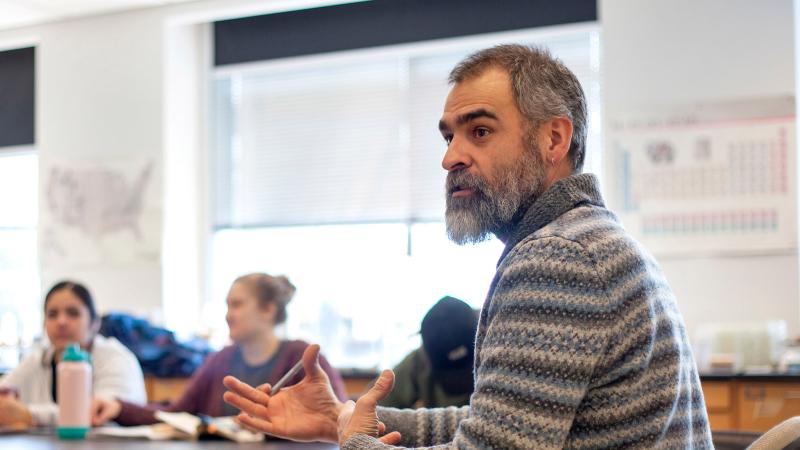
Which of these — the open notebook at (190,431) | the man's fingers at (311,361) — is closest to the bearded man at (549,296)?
the man's fingers at (311,361)

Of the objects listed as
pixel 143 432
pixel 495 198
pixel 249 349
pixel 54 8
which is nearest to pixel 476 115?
pixel 495 198

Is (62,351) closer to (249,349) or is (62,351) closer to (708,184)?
(249,349)

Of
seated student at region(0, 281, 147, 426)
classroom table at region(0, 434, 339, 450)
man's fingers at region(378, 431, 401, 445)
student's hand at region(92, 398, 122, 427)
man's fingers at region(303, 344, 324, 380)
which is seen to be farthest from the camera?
seated student at region(0, 281, 147, 426)

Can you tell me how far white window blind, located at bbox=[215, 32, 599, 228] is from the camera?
228 inches

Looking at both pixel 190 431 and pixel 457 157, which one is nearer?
pixel 457 157

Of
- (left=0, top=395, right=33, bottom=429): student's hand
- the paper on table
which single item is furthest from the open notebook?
(left=0, top=395, right=33, bottom=429): student's hand

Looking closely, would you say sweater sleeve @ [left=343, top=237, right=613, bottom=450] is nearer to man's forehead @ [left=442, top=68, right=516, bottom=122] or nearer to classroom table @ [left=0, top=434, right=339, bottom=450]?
man's forehead @ [left=442, top=68, right=516, bottom=122]

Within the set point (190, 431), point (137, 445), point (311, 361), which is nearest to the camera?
point (311, 361)

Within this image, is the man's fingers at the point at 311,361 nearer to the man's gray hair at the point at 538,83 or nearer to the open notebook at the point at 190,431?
the man's gray hair at the point at 538,83

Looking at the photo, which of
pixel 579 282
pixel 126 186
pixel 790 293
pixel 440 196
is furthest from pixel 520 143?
pixel 126 186

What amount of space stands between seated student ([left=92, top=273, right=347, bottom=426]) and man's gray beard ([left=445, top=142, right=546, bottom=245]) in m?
1.87

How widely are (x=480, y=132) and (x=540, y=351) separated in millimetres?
363

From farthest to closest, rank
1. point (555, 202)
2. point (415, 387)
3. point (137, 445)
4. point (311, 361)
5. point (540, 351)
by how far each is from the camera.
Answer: point (415, 387), point (137, 445), point (311, 361), point (555, 202), point (540, 351)

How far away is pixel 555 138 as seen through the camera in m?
1.39
